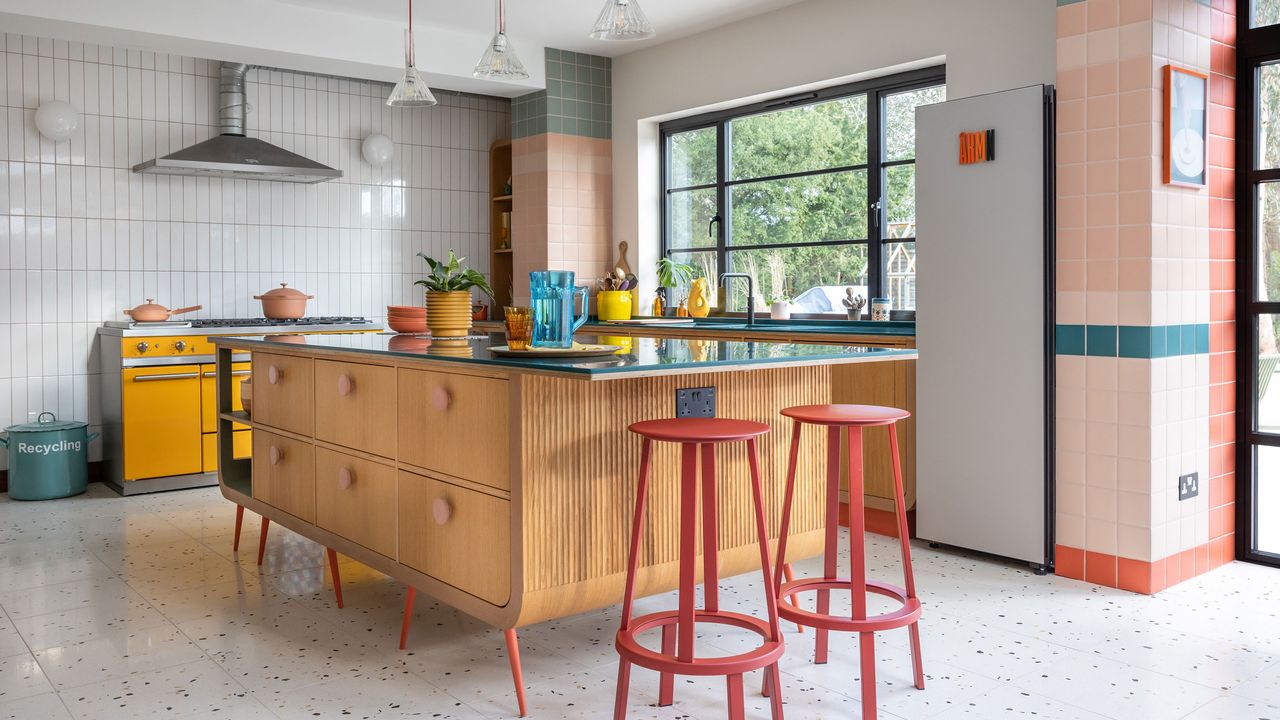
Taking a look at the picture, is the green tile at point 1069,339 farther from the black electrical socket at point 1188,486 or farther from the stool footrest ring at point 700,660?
the stool footrest ring at point 700,660

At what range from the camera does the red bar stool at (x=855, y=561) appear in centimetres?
252

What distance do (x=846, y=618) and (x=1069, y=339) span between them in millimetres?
1702

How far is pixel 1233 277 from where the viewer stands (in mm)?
3961

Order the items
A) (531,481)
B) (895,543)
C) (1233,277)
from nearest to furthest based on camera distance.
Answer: (531,481), (1233,277), (895,543)

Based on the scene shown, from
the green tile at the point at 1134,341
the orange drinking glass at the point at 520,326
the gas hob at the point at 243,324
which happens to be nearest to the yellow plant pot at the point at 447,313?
the orange drinking glass at the point at 520,326

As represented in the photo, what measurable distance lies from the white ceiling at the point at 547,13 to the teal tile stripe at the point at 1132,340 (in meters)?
2.68

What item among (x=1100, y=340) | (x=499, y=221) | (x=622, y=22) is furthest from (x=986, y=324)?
(x=499, y=221)

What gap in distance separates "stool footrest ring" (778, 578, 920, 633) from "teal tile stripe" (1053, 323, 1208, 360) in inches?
56.1

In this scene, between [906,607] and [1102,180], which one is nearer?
[906,607]

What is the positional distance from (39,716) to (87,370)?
3802 mm

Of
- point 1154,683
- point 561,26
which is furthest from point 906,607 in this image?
point 561,26

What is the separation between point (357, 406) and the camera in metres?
3.26

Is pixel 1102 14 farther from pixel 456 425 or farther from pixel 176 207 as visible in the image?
pixel 176 207

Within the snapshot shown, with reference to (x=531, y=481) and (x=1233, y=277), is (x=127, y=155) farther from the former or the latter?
(x=1233, y=277)
